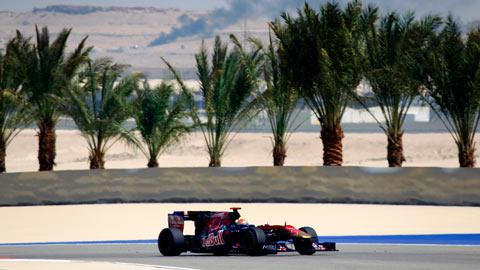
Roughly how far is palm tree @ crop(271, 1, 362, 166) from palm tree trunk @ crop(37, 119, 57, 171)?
9910 mm

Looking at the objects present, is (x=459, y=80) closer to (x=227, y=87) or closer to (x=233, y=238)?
(x=227, y=87)

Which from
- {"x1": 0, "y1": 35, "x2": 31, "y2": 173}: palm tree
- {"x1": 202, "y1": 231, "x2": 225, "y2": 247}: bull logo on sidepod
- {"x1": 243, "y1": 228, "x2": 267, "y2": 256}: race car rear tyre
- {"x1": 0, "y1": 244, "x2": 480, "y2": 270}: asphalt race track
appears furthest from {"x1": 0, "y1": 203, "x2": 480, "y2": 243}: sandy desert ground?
{"x1": 243, "y1": 228, "x2": 267, "y2": 256}: race car rear tyre

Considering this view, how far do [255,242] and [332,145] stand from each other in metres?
24.6

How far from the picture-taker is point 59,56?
49812 mm

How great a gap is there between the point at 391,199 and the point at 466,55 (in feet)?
19.5

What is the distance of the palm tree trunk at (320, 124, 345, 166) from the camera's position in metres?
46.7

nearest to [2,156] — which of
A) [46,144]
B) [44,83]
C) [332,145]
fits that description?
[46,144]

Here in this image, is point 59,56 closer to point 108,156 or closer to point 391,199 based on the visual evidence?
point 391,199

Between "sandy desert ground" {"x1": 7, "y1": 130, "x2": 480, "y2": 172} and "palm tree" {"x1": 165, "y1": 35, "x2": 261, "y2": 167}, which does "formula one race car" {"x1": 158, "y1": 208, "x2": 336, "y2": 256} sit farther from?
"sandy desert ground" {"x1": 7, "y1": 130, "x2": 480, "y2": 172}

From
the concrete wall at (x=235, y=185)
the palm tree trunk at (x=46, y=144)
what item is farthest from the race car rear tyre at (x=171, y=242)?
the palm tree trunk at (x=46, y=144)

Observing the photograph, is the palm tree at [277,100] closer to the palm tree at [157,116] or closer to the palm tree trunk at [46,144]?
the palm tree at [157,116]

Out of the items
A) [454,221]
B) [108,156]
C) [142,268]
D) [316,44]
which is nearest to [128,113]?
[316,44]

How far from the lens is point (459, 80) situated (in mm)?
42469

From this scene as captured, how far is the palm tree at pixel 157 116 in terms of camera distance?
48.7m
